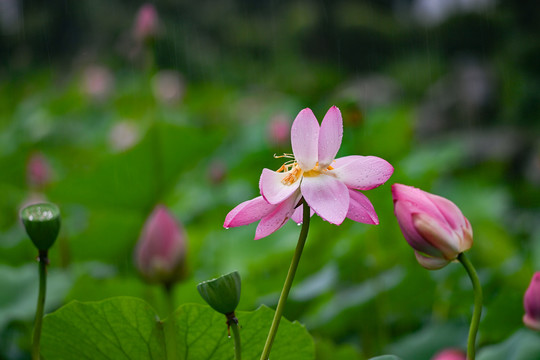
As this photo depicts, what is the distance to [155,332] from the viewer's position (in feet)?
1.28

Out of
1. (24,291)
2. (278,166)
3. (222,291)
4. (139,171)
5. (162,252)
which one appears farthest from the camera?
(278,166)

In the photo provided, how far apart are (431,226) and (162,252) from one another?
0.63 ft

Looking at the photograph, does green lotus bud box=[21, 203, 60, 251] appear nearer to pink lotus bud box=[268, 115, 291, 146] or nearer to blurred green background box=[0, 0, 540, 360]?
blurred green background box=[0, 0, 540, 360]

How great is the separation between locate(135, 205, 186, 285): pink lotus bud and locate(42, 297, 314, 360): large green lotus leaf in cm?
3

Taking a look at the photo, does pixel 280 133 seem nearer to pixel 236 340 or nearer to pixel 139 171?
pixel 139 171

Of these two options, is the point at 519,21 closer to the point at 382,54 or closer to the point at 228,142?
the point at 228,142

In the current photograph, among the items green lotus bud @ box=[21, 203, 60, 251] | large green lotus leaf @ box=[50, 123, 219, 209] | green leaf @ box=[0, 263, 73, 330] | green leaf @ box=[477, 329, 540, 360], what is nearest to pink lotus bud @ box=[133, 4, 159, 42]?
large green lotus leaf @ box=[50, 123, 219, 209]

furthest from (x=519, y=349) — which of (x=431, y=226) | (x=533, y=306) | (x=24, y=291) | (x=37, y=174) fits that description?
(x=37, y=174)

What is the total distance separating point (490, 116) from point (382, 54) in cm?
311

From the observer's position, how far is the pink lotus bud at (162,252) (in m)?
0.41

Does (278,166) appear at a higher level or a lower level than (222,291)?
lower

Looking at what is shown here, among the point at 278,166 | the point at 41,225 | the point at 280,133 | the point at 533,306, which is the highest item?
the point at 41,225

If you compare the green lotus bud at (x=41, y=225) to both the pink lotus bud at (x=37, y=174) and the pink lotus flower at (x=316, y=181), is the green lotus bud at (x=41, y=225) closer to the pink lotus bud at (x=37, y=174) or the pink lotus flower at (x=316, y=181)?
the pink lotus flower at (x=316, y=181)

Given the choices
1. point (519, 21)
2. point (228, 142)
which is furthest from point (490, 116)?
point (228, 142)
